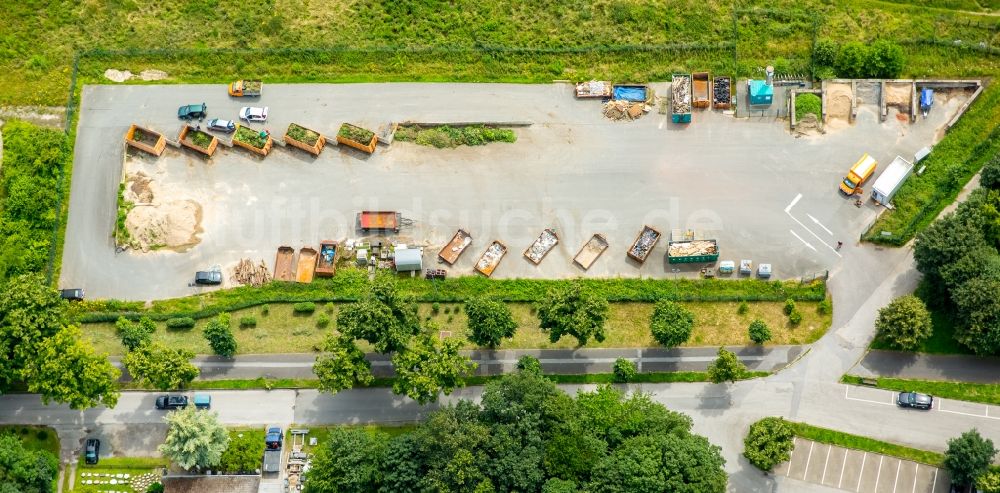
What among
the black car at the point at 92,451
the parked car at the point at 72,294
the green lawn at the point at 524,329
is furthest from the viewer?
the parked car at the point at 72,294

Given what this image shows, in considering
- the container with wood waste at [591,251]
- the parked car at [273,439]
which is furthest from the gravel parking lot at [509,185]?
the parked car at [273,439]

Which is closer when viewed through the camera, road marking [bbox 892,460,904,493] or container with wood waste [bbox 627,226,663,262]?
road marking [bbox 892,460,904,493]

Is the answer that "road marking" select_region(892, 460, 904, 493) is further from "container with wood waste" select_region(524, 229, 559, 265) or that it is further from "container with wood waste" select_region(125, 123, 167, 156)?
"container with wood waste" select_region(125, 123, 167, 156)

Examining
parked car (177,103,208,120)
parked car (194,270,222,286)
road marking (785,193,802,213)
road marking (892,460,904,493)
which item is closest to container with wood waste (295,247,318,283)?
parked car (194,270,222,286)

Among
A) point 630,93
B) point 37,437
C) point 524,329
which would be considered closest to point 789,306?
point 524,329

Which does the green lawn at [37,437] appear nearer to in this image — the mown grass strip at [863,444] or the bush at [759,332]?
the bush at [759,332]

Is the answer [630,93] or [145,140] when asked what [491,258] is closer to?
[630,93]
